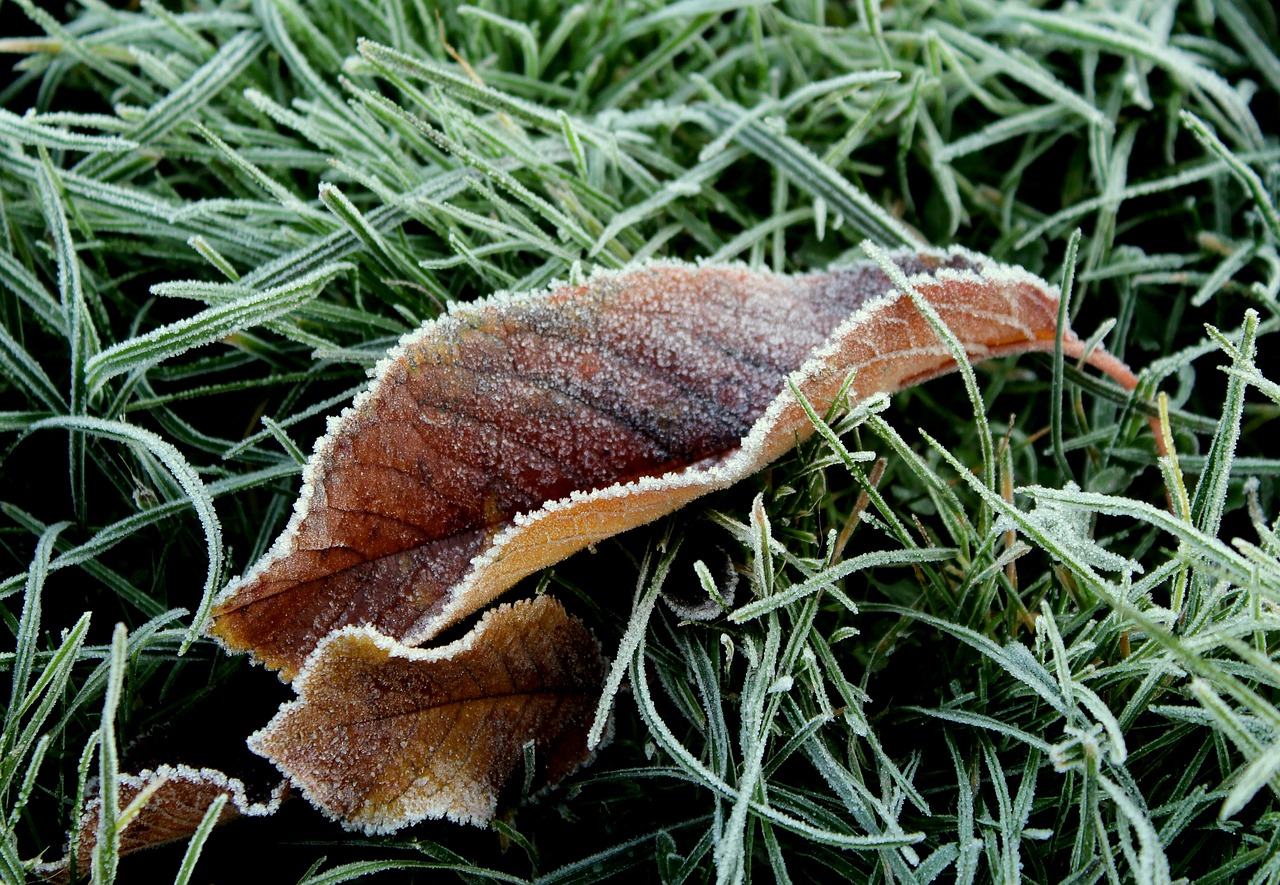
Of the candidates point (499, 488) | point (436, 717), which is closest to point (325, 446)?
point (499, 488)

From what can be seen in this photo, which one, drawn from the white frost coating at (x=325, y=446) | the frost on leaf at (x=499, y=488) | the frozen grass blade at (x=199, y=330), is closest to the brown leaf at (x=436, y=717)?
the frost on leaf at (x=499, y=488)

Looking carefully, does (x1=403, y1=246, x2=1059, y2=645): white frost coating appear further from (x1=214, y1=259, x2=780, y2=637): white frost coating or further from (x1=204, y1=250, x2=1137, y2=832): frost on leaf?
(x1=214, y1=259, x2=780, y2=637): white frost coating

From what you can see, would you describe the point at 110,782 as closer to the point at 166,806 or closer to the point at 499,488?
the point at 166,806

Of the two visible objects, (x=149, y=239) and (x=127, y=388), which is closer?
(x=127, y=388)

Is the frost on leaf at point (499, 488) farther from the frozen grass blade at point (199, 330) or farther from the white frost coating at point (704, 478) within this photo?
the frozen grass blade at point (199, 330)

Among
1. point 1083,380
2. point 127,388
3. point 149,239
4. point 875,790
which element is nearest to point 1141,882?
point 875,790

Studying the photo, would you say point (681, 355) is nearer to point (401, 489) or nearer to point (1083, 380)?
point (401, 489)
